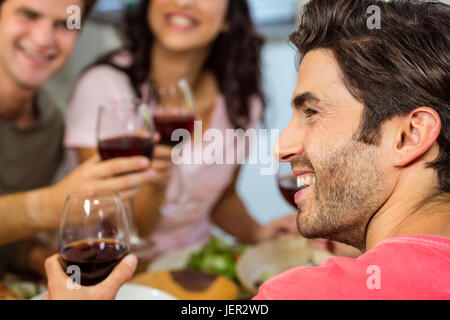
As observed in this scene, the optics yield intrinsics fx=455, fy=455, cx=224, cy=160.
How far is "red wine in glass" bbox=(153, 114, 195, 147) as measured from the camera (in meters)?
1.59

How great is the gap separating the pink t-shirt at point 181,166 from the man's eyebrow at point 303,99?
0.88m

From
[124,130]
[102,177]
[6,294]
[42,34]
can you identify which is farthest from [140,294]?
[42,34]

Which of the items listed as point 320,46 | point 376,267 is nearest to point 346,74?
point 320,46

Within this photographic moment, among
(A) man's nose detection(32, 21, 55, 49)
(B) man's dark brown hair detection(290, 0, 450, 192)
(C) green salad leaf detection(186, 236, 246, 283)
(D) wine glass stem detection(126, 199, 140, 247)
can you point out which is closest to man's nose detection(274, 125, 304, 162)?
(B) man's dark brown hair detection(290, 0, 450, 192)

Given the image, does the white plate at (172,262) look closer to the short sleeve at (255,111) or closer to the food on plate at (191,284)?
the food on plate at (191,284)

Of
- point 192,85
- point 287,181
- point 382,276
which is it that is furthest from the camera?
point 192,85

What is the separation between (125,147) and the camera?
1414 millimetres

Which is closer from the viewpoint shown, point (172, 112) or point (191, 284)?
point (191, 284)

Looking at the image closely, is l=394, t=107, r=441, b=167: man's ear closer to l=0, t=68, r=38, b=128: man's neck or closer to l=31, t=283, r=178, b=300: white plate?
l=31, t=283, r=178, b=300: white plate

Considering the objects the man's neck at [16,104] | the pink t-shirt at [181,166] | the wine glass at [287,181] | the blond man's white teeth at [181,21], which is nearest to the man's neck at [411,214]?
the wine glass at [287,181]

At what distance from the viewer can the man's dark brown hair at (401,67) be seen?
3.01ft

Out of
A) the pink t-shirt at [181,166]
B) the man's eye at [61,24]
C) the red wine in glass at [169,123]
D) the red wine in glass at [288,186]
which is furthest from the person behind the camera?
the pink t-shirt at [181,166]

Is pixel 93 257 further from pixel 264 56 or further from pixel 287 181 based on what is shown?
pixel 264 56

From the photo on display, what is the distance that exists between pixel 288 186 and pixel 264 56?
121 inches
